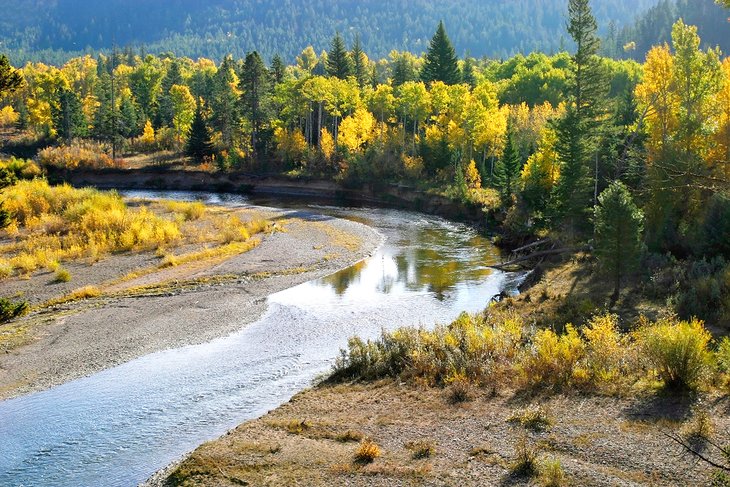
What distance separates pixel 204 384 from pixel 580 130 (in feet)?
95.0

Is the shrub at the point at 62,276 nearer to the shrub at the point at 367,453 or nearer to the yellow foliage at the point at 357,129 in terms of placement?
the shrub at the point at 367,453

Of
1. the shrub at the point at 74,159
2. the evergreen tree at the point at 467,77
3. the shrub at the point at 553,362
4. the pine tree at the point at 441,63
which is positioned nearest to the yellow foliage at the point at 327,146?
the pine tree at the point at 441,63

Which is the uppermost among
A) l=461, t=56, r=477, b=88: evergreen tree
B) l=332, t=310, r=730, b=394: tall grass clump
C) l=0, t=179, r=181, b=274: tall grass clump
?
l=461, t=56, r=477, b=88: evergreen tree

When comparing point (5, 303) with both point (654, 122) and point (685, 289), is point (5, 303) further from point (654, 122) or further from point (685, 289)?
point (654, 122)

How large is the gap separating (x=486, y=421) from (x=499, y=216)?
38183mm

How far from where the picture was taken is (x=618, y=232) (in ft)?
81.4

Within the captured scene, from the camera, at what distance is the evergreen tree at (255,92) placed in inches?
3182

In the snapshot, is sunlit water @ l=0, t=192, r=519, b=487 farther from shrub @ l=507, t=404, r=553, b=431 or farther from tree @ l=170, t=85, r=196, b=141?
tree @ l=170, t=85, r=196, b=141

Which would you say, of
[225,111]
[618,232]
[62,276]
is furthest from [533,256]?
[225,111]

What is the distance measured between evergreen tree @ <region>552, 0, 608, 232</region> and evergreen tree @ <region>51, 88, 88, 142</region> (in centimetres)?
8098

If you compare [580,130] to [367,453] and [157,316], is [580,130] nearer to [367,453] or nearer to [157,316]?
[157,316]

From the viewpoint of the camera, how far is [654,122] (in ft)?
126

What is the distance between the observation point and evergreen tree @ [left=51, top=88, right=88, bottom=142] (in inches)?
3789

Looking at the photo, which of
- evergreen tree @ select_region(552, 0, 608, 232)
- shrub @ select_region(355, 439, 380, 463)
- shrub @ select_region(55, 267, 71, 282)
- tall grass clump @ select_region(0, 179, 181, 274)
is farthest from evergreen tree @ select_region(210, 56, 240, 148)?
shrub @ select_region(355, 439, 380, 463)
